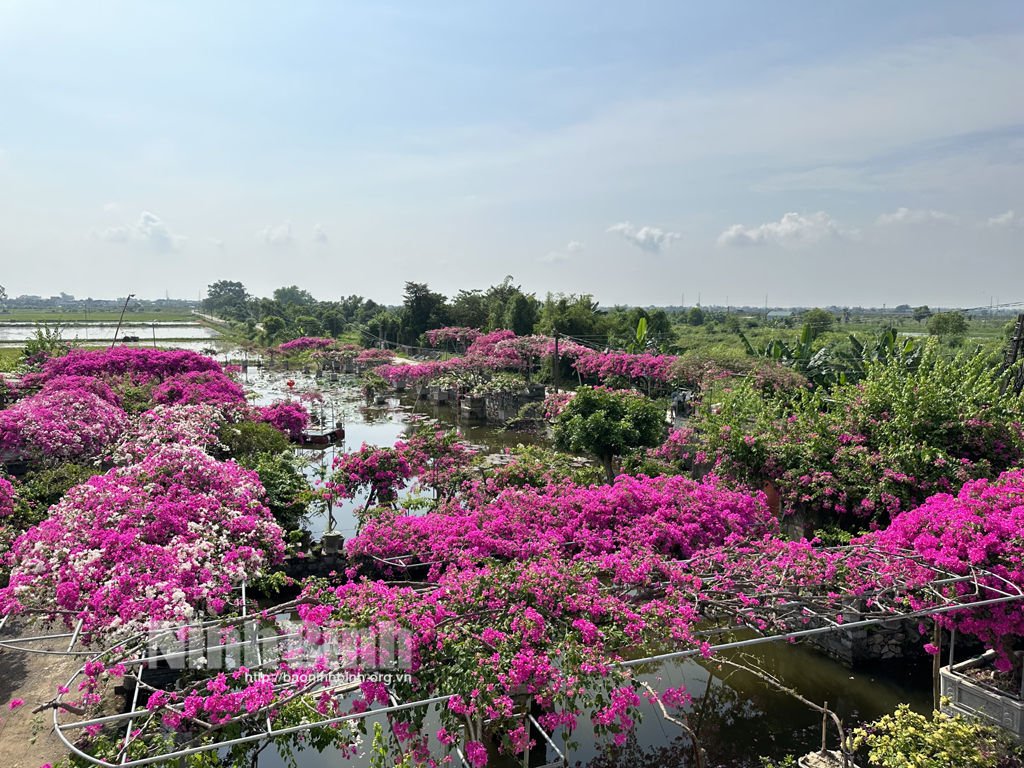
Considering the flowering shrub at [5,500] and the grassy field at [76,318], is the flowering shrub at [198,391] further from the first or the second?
the grassy field at [76,318]

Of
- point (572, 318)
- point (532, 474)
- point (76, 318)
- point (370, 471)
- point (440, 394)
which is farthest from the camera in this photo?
point (76, 318)

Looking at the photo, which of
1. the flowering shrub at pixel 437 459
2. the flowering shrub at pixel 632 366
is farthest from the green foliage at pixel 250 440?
the flowering shrub at pixel 632 366

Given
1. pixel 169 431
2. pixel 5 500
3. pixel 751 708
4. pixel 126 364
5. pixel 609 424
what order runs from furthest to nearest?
pixel 126 364 → pixel 609 424 → pixel 169 431 → pixel 5 500 → pixel 751 708

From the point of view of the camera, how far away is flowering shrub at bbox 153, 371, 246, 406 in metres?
14.1

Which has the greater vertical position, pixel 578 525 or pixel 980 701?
pixel 578 525

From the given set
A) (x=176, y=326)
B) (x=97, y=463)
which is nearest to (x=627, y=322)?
(x=97, y=463)

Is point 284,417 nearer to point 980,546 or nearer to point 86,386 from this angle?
point 86,386

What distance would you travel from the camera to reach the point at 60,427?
10.3 m

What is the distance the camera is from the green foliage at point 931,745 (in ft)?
14.7

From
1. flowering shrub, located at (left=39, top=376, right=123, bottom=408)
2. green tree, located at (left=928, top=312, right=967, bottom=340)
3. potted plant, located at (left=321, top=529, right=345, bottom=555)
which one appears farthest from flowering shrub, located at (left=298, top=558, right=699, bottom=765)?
green tree, located at (left=928, top=312, right=967, bottom=340)

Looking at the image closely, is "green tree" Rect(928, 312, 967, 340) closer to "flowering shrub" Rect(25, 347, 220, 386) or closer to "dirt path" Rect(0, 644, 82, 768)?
"flowering shrub" Rect(25, 347, 220, 386)

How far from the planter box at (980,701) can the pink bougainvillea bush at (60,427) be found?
12.4 meters

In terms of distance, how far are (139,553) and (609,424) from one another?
30.4 feet

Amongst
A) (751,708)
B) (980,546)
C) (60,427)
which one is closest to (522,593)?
(751,708)
